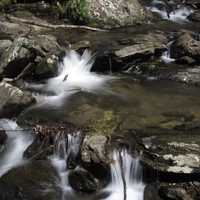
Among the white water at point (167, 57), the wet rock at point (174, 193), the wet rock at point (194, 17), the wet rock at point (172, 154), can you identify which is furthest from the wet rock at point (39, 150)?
the wet rock at point (194, 17)

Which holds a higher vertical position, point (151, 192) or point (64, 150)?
point (64, 150)

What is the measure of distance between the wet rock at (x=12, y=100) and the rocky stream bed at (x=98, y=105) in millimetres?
18

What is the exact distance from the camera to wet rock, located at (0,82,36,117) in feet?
26.2

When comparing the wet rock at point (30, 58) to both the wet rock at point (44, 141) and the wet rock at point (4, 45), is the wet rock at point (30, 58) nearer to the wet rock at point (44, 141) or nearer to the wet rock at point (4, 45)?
the wet rock at point (4, 45)

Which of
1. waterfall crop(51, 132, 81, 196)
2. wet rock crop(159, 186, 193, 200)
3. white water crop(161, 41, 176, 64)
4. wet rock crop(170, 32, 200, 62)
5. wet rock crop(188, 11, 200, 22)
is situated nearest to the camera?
wet rock crop(159, 186, 193, 200)

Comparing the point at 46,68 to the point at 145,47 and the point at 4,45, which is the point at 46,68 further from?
the point at 145,47

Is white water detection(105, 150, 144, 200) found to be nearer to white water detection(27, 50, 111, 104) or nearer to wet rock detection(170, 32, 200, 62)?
white water detection(27, 50, 111, 104)

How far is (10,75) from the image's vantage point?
9398mm

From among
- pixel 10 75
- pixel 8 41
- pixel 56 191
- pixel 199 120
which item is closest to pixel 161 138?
pixel 199 120

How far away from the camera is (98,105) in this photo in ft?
28.2

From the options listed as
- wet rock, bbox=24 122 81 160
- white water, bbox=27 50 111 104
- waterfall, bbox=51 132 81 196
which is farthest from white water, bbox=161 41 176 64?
waterfall, bbox=51 132 81 196

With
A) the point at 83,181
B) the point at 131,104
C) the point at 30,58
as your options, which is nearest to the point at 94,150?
the point at 83,181

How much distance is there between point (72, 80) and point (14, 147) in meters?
2.90

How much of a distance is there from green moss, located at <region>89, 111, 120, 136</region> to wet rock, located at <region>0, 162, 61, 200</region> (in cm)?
91
